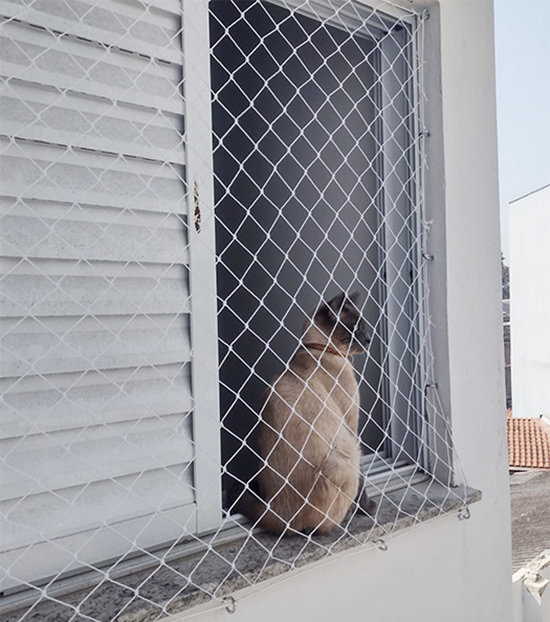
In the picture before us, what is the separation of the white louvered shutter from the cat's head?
45 centimetres

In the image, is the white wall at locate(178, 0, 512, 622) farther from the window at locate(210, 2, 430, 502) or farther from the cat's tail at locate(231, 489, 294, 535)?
the cat's tail at locate(231, 489, 294, 535)

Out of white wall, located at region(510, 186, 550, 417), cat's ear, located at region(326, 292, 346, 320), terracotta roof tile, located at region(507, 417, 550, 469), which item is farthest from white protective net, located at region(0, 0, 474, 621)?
white wall, located at region(510, 186, 550, 417)

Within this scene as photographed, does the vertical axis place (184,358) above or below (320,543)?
above

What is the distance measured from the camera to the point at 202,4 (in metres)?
1.60

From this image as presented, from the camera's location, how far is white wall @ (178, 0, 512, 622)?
1.95 meters

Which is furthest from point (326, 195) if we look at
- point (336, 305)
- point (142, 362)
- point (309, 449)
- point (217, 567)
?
point (217, 567)

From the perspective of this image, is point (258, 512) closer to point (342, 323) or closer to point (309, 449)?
point (309, 449)

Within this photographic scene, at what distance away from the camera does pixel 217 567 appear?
1430 millimetres

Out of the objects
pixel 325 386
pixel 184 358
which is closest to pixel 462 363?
pixel 325 386

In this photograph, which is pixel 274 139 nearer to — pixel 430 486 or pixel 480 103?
pixel 480 103

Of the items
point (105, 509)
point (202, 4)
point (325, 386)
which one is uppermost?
point (202, 4)

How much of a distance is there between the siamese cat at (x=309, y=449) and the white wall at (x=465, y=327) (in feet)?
1.05

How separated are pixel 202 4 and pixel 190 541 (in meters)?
1.35

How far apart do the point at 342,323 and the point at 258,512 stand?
0.62 meters
